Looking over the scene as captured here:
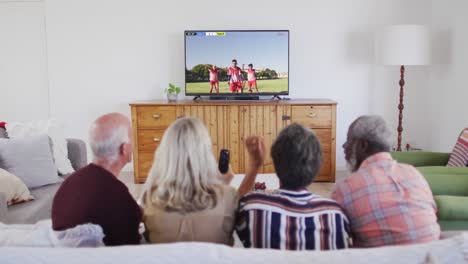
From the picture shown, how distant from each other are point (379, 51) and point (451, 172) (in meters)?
2.18

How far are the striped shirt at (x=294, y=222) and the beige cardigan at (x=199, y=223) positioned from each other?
6 centimetres

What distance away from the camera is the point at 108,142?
183cm

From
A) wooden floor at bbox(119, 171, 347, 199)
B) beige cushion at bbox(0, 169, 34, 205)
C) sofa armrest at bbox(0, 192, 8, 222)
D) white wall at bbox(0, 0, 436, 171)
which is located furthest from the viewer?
white wall at bbox(0, 0, 436, 171)

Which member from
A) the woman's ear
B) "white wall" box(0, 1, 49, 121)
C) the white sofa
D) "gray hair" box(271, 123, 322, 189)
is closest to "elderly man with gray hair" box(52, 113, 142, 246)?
the white sofa

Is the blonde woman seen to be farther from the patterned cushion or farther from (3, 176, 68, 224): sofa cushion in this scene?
the patterned cushion

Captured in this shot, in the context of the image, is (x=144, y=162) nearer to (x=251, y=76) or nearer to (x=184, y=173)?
(x=251, y=76)

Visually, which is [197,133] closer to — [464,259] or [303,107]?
[464,259]

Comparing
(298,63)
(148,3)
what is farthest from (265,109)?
(148,3)

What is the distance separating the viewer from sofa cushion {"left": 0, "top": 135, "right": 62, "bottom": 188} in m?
3.18

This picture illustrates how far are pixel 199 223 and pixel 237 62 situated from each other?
3741mm

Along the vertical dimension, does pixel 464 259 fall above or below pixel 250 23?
below

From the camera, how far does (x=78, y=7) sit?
5.31 metres

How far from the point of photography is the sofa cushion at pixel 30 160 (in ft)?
10.4

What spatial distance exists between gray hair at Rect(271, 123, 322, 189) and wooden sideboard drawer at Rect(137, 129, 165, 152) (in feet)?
11.3
